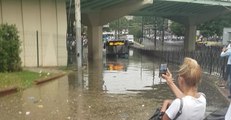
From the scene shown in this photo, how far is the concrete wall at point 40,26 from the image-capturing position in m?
28.8

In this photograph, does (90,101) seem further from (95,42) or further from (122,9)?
(95,42)

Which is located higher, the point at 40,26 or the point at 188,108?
the point at 40,26

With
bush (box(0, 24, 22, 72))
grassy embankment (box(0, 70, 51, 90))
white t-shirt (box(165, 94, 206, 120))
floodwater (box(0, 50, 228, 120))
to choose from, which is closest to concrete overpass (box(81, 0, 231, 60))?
bush (box(0, 24, 22, 72))

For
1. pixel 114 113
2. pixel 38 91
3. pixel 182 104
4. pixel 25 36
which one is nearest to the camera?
pixel 182 104

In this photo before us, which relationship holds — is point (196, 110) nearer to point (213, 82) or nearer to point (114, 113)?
point (114, 113)

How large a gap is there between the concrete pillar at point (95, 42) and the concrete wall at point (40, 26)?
51.3ft

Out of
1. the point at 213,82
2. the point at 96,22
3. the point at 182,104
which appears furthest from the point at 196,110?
the point at 96,22

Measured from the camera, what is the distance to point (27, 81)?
18172mm

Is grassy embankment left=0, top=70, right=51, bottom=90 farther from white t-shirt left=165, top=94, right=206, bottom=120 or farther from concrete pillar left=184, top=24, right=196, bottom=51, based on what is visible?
concrete pillar left=184, top=24, right=196, bottom=51

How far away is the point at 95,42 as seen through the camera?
47.9 metres

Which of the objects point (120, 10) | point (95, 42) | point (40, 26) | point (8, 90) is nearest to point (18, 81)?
point (8, 90)

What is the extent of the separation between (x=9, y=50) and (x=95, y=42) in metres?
27.2

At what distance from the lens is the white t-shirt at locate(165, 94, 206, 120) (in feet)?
14.3

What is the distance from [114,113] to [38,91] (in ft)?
16.9
